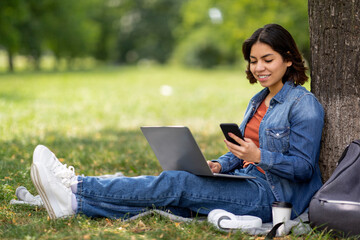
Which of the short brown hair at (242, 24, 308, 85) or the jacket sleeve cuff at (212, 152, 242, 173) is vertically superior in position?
the short brown hair at (242, 24, 308, 85)

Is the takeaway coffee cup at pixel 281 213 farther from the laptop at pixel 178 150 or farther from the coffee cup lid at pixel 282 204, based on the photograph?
the laptop at pixel 178 150

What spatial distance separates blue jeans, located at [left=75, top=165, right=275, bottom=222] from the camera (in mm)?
3152

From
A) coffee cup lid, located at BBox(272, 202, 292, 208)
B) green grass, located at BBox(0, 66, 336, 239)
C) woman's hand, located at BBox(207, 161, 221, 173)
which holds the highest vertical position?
woman's hand, located at BBox(207, 161, 221, 173)

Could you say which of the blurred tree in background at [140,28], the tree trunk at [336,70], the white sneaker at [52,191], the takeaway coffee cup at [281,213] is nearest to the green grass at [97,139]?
the white sneaker at [52,191]

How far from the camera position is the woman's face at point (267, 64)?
3.24 m

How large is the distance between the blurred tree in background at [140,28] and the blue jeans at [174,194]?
1496 centimetres

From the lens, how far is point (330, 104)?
3555 millimetres

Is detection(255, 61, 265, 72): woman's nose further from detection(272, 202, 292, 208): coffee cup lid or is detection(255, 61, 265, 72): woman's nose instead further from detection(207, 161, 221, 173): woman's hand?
detection(272, 202, 292, 208): coffee cup lid

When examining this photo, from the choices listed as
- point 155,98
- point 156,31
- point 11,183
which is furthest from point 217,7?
point 156,31

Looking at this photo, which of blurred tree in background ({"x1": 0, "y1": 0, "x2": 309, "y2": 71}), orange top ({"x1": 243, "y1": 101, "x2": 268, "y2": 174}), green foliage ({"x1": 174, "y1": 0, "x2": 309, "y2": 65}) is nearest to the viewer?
orange top ({"x1": 243, "y1": 101, "x2": 268, "y2": 174})

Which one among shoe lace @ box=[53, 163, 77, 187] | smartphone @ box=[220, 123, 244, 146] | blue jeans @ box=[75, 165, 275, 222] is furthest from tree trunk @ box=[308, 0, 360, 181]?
shoe lace @ box=[53, 163, 77, 187]

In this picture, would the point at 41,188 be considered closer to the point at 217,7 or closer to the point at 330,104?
the point at 330,104

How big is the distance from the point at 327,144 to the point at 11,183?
270cm

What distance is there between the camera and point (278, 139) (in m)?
3.16
